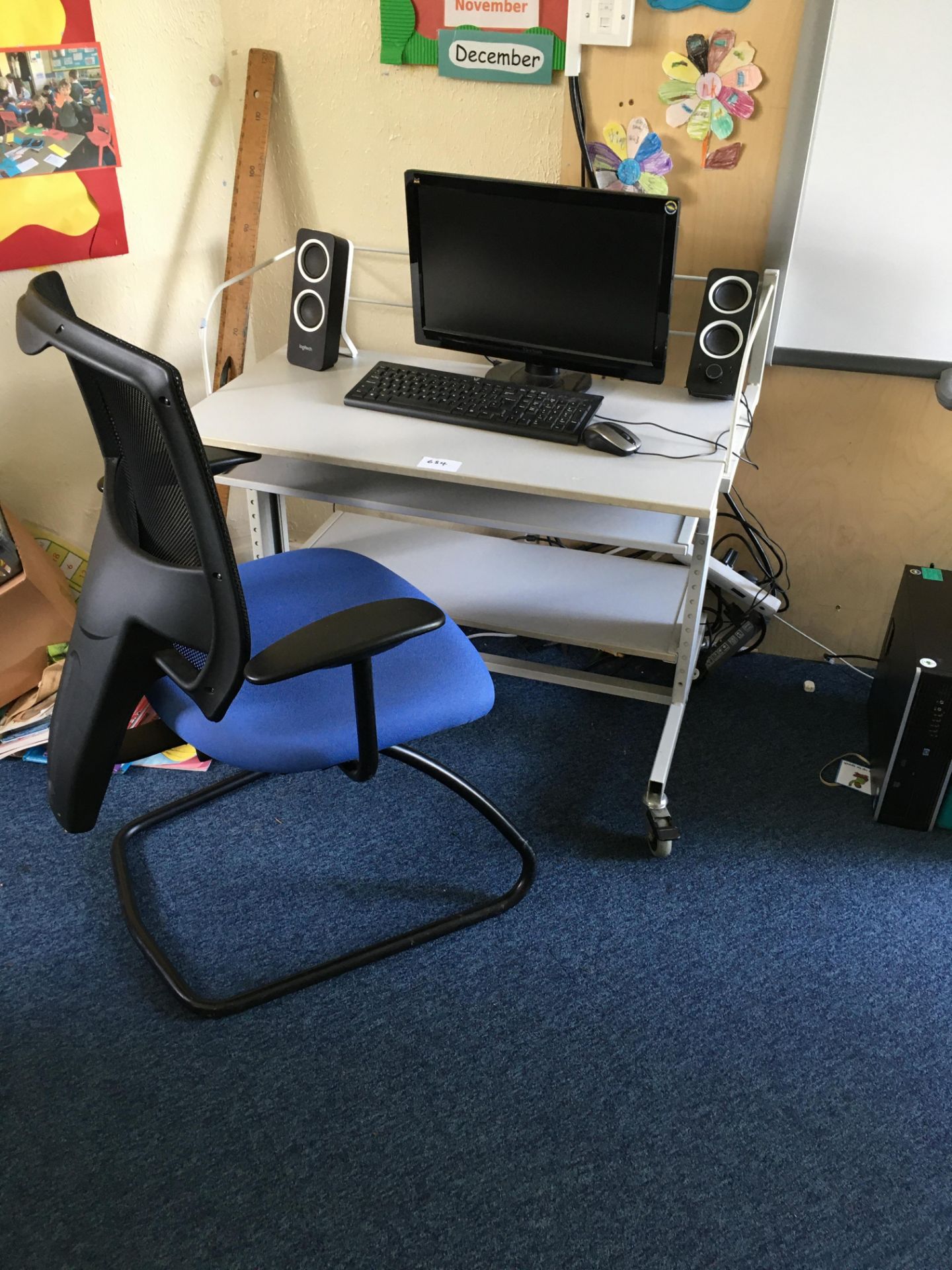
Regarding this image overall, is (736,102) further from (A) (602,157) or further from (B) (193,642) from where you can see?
(B) (193,642)

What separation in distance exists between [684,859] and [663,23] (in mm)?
1555

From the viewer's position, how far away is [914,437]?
2.22 m

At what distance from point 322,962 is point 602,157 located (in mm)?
1622

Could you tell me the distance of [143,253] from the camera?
2336 millimetres

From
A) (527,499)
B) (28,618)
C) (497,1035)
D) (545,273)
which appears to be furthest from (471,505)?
(28,618)

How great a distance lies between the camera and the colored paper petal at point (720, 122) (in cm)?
198

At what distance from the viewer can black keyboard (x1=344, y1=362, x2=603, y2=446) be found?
6.35 feet

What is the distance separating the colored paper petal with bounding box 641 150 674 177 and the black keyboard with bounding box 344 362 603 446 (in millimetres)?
456

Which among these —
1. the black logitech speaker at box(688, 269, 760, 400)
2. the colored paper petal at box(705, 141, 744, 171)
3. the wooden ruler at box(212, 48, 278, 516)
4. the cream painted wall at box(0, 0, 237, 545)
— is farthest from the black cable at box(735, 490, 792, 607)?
the cream painted wall at box(0, 0, 237, 545)

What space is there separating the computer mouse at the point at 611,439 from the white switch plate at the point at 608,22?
0.73 metres

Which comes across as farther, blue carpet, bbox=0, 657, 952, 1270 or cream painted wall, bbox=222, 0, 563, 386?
cream painted wall, bbox=222, 0, 563, 386

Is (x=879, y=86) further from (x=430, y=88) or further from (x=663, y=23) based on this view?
(x=430, y=88)

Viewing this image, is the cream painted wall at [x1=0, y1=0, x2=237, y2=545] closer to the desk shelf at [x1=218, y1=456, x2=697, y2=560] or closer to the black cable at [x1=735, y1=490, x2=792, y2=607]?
the desk shelf at [x1=218, y1=456, x2=697, y2=560]

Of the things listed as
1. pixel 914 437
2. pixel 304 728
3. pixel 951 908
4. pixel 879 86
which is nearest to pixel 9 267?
pixel 304 728
